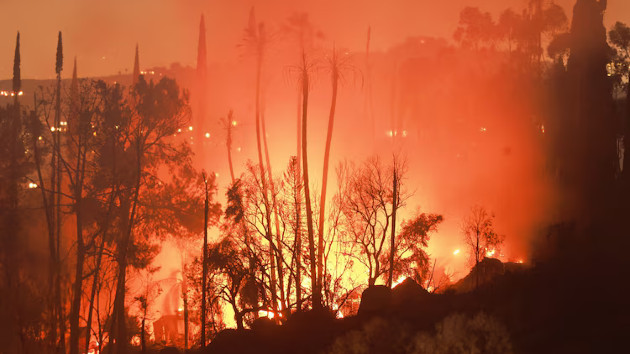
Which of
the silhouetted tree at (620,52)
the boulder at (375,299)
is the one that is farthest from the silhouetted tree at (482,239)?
the silhouetted tree at (620,52)

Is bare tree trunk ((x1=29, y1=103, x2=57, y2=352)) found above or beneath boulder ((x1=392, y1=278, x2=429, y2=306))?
above

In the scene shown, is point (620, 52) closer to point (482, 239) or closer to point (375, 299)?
point (482, 239)

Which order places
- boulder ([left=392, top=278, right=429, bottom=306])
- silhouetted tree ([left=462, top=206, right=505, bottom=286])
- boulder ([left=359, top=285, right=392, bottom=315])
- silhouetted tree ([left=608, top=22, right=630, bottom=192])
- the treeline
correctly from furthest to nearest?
silhouetted tree ([left=608, top=22, right=630, bottom=192])
silhouetted tree ([left=462, top=206, right=505, bottom=286])
the treeline
boulder ([left=392, top=278, right=429, bottom=306])
boulder ([left=359, top=285, right=392, bottom=315])

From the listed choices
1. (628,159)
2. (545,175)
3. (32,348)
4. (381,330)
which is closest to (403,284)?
(381,330)

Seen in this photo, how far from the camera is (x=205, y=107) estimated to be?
91.9m

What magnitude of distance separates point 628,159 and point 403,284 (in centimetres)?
1375

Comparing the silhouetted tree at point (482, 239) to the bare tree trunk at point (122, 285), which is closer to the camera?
the bare tree trunk at point (122, 285)

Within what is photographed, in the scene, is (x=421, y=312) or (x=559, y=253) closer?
(x=421, y=312)

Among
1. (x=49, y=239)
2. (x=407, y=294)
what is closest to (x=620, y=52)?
(x=407, y=294)

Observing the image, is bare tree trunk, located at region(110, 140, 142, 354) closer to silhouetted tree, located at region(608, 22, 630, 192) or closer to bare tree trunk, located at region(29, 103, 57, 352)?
bare tree trunk, located at region(29, 103, 57, 352)

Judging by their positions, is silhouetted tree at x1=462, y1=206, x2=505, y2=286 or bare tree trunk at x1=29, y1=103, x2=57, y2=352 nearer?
bare tree trunk at x1=29, y1=103, x2=57, y2=352

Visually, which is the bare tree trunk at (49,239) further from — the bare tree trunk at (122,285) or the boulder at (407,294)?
the boulder at (407,294)

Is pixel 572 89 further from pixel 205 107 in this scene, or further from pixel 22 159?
pixel 205 107

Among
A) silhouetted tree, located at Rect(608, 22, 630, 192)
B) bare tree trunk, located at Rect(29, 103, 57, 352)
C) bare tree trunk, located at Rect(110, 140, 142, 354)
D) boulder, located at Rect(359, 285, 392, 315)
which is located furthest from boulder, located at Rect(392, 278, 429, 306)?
silhouetted tree, located at Rect(608, 22, 630, 192)
